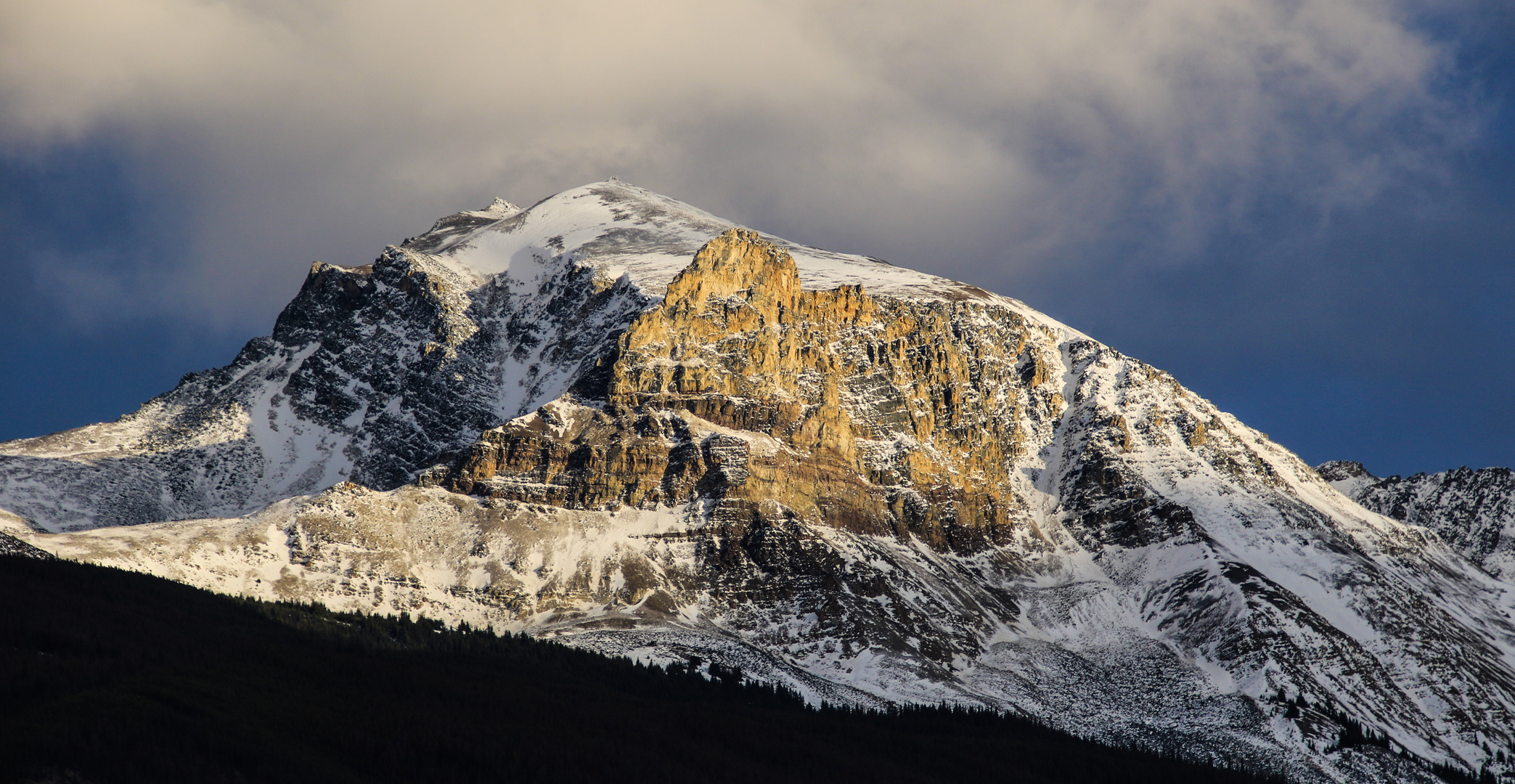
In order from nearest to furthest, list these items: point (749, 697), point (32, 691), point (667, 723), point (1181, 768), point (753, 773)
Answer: point (32, 691) → point (753, 773) → point (667, 723) → point (1181, 768) → point (749, 697)

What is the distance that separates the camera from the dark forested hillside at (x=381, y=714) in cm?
11981

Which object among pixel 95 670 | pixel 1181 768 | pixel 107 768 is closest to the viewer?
pixel 107 768

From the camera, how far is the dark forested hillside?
11981 cm

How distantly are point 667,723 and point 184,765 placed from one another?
5812 cm

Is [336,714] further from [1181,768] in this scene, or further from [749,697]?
[1181,768]

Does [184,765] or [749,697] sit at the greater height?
[749,697]

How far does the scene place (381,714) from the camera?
142 metres

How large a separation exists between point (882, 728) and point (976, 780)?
23220mm

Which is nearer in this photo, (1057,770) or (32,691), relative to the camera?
(32,691)

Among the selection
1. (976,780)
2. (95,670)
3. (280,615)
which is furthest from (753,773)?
(280,615)

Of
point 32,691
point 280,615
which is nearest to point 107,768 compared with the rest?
point 32,691

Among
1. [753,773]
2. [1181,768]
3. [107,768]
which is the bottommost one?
[107,768]

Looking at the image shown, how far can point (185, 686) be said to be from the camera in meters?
134

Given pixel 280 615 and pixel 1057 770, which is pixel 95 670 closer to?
pixel 280 615
